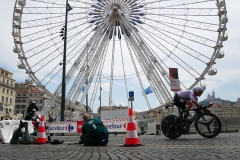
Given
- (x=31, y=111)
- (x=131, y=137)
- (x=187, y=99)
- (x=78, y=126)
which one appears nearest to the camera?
(x=131, y=137)

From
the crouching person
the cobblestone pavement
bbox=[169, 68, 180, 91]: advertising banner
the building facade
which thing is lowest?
the cobblestone pavement

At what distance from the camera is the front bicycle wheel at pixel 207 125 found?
743 centimetres

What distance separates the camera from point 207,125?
7.48 meters

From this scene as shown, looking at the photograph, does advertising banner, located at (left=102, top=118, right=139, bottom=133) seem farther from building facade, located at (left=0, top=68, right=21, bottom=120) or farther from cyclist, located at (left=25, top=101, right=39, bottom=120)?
building facade, located at (left=0, top=68, right=21, bottom=120)

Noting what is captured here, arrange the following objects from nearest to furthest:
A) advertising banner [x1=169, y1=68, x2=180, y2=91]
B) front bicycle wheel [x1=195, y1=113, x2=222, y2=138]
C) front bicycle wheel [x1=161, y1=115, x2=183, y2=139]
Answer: front bicycle wheel [x1=195, y1=113, x2=222, y2=138], front bicycle wheel [x1=161, y1=115, x2=183, y2=139], advertising banner [x1=169, y1=68, x2=180, y2=91]

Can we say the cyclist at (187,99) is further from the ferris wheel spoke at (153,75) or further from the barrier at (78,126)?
the ferris wheel spoke at (153,75)

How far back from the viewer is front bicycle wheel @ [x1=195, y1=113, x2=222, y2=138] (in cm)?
743

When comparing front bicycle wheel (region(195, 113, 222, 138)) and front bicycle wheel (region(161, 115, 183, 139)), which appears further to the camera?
front bicycle wheel (region(161, 115, 183, 139))

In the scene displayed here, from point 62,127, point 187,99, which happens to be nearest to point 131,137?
point 187,99

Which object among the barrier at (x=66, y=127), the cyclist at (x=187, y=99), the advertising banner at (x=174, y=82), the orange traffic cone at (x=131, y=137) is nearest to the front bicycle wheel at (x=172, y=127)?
the cyclist at (x=187, y=99)

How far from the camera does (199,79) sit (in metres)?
23.7

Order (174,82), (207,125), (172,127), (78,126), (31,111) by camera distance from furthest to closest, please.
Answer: (78,126), (174,82), (31,111), (172,127), (207,125)

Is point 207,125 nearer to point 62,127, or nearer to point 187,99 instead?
point 187,99

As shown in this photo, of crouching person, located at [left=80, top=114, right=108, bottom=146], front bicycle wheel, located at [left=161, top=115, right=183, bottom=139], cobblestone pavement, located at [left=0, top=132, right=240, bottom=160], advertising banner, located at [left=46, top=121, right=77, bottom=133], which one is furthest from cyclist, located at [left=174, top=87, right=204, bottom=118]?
advertising banner, located at [left=46, top=121, right=77, bottom=133]
